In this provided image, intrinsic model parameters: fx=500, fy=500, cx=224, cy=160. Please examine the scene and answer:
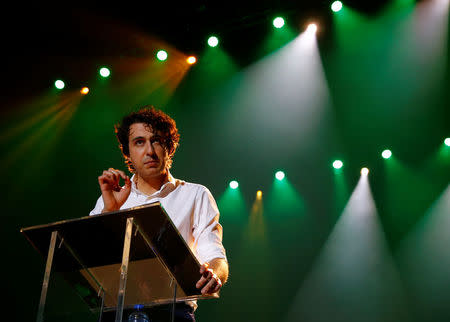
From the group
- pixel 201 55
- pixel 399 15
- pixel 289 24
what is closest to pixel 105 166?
pixel 201 55

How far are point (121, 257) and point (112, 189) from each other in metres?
0.48

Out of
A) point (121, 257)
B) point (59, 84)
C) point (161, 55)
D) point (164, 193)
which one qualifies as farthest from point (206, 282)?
point (161, 55)

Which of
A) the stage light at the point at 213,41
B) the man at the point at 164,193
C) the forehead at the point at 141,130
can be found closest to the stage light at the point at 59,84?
the stage light at the point at 213,41

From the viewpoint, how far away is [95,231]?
1.29 meters

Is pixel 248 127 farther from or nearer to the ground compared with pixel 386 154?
farther from the ground

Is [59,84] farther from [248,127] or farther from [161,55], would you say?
[248,127]

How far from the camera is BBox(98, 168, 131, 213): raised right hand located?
1.70 m

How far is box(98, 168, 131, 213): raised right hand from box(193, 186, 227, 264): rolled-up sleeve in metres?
0.33

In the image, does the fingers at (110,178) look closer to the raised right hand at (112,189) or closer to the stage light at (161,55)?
the raised right hand at (112,189)

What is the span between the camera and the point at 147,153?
2.17m

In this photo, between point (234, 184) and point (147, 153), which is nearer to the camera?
point (147, 153)

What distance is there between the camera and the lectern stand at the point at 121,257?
4.11 ft

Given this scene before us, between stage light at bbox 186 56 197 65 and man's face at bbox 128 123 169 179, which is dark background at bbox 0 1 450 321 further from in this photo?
man's face at bbox 128 123 169 179

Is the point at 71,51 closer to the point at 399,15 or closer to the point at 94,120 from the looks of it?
the point at 94,120
